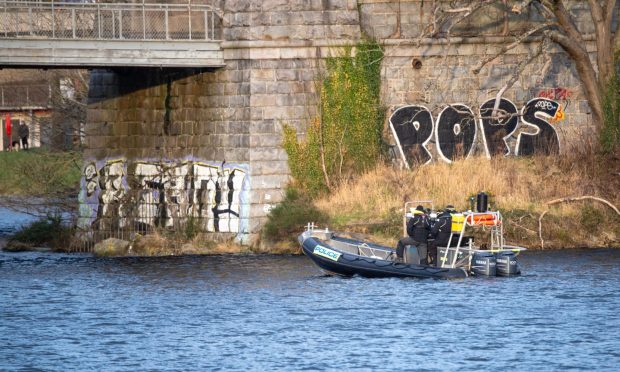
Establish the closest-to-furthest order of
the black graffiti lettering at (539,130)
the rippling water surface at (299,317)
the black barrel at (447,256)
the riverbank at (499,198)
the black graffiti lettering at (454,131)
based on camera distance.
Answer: the rippling water surface at (299,317) < the black barrel at (447,256) < the riverbank at (499,198) < the black graffiti lettering at (454,131) < the black graffiti lettering at (539,130)

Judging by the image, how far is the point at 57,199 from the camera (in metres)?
47.6

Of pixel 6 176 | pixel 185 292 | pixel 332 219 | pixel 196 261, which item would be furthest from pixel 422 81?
pixel 6 176

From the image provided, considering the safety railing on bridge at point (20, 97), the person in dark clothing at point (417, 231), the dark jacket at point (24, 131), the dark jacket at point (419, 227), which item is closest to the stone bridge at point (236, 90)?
the person in dark clothing at point (417, 231)

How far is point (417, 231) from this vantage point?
32.6 m

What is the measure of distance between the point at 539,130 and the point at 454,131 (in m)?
2.51

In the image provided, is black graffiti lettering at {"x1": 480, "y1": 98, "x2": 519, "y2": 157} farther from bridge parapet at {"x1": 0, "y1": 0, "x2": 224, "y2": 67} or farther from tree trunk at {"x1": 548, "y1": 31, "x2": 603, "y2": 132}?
bridge parapet at {"x1": 0, "y1": 0, "x2": 224, "y2": 67}

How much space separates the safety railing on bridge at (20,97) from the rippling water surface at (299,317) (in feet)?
126

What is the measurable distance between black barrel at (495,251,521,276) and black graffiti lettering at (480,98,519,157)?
881cm

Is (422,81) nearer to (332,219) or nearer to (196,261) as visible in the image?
(332,219)

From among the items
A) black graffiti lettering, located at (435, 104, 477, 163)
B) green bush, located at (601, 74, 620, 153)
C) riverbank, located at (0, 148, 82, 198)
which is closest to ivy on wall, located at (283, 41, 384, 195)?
black graffiti lettering, located at (435, 104, 477, 163)

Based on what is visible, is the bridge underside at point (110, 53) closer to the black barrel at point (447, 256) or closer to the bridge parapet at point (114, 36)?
the bridge parapet at point (114, 36)

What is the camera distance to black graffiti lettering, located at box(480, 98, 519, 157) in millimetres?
40781

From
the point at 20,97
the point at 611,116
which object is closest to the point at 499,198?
the point at 611,116

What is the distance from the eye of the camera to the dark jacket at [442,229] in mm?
32281
